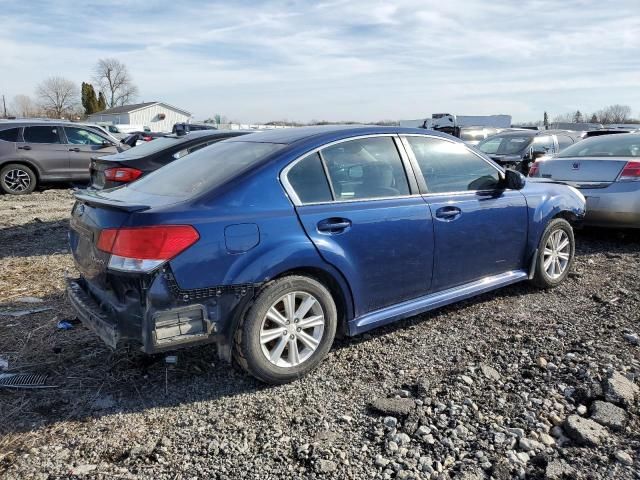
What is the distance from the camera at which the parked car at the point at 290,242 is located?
2.97 m

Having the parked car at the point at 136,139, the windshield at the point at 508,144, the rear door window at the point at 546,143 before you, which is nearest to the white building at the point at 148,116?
the parked car at the point at 136,139

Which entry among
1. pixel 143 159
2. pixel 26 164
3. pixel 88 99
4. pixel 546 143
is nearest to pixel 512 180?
pixel 143 159

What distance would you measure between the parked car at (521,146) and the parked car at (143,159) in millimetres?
6112

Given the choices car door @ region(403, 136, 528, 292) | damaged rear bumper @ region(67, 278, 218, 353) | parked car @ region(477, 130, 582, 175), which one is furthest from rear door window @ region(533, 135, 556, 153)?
damaged rear bumper @ region(67, 278, 218, 353)

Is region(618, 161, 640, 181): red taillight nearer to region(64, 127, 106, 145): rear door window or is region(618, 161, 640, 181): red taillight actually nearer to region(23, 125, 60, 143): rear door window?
region(64, 127, 106, 145): rear door window

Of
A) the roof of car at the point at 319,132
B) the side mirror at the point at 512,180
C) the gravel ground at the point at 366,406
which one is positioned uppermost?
the roof of car at the point at 319,132

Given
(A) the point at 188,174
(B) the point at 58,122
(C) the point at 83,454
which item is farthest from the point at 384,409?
(B) the point at 58,122

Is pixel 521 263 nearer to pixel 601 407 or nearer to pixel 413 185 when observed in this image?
pixel 413 185

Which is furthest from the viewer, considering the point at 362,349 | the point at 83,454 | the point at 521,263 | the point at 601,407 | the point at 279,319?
the point at 521,263

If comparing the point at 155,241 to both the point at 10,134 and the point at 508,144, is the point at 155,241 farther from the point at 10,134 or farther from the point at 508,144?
the point at 10,134

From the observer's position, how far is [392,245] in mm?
3719

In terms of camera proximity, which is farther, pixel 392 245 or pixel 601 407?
pixel 392 245

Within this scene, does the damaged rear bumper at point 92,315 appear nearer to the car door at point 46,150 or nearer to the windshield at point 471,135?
the car door at point 46,150

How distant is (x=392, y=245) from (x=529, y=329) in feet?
4.61
